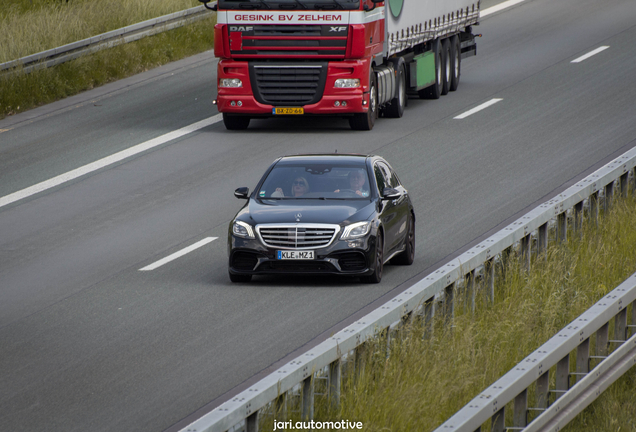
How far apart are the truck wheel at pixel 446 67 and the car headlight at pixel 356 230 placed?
16.6m

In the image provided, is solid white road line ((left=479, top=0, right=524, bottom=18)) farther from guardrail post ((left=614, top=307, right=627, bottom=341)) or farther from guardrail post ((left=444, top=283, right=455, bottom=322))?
guardrail post ((left=614, top=307, right=627, bottom=341))

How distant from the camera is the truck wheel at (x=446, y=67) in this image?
98.0 ft

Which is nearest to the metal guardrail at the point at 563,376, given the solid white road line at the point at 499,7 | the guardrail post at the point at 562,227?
the guardrail post at the point at 562,227

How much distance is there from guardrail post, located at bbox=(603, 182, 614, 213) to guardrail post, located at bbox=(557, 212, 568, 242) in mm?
1237

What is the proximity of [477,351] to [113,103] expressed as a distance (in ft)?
64.3

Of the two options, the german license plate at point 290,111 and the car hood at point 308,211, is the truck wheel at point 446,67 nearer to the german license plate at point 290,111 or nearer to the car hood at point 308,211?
the german license plate at point 290,111

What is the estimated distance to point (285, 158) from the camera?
50.0 feet

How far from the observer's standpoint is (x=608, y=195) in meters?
14.4

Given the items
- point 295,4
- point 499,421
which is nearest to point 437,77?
point 295,4

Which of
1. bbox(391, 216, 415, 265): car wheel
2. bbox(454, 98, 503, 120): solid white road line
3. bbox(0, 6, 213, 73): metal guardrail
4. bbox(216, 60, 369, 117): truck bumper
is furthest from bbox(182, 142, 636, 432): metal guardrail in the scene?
bbox(0, 6, 213, 73): metal guardrail

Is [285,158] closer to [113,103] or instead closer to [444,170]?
[444,170]

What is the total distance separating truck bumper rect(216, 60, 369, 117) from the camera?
24.1m

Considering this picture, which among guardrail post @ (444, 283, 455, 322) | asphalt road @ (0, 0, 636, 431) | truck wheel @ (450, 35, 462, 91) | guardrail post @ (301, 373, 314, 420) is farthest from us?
truck wheel @ (450, 35, 462, 91)

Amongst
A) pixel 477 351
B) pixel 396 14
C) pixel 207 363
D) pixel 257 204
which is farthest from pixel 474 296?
pixel 396 14
